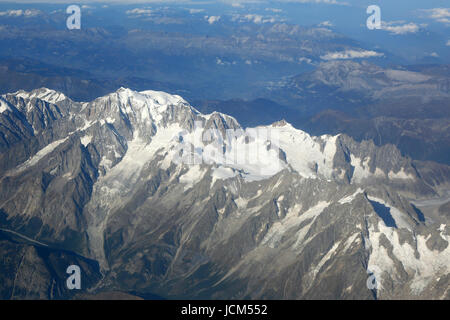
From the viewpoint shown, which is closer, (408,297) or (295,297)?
(408,297)
